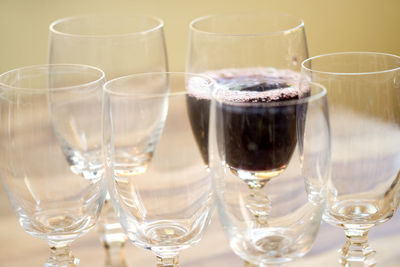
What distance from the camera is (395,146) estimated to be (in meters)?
0.56

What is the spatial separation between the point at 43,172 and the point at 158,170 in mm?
121

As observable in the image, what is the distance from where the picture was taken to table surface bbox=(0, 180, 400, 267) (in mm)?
706

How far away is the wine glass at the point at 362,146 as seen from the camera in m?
0.56

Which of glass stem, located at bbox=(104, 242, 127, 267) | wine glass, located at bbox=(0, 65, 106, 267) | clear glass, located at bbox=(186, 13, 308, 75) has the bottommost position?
glass stem, located at bbox=(104, 242, 127, 267)

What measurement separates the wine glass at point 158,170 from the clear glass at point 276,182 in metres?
0.02

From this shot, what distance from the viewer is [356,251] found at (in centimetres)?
60

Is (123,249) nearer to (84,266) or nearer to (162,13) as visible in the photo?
(84,266)

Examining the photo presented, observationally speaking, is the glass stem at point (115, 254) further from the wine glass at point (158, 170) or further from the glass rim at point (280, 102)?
the glass rim at point (280, 102)

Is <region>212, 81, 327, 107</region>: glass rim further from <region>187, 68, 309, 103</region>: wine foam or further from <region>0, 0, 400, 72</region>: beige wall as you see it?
<region>0, 0, 400, 72</region>: beige wall

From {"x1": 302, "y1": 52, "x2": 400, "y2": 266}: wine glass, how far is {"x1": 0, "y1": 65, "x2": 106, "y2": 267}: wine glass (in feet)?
0.68

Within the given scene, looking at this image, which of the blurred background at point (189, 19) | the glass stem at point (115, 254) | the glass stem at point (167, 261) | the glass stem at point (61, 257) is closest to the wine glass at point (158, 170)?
the glass stem at point (167, 261)

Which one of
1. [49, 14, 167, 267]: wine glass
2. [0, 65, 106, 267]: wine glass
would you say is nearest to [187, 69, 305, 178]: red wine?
[0, 65, 106, 267]: wine glass

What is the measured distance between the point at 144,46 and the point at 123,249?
235mm

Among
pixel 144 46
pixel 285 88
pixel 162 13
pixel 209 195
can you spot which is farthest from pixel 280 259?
pixel 162 13
